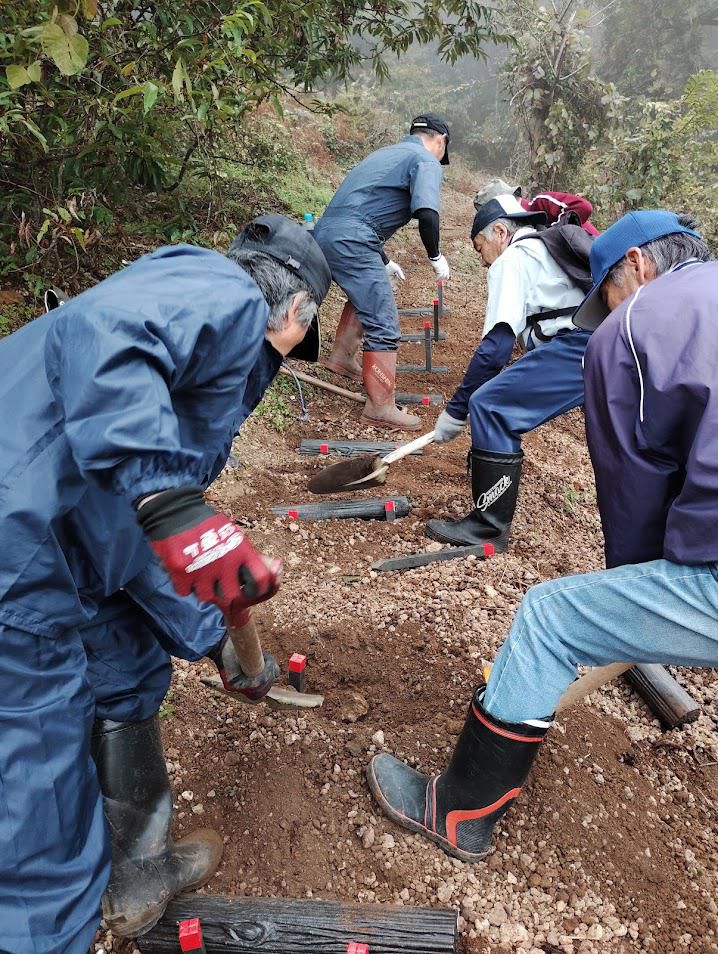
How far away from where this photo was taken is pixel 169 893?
1.84 meters

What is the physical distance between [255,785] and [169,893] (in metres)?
0.48

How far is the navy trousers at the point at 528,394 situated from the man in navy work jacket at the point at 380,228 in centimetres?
184

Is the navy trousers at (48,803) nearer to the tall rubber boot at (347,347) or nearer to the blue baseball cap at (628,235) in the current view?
the blue baseball cap at (628,235)

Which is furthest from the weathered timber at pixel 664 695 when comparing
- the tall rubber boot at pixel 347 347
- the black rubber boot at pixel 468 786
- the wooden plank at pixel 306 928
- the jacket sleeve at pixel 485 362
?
the tall rubber boot at pixel 347 347

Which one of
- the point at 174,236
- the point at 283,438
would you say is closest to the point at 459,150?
the point at 174,236

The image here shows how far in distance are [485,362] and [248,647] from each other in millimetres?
2420

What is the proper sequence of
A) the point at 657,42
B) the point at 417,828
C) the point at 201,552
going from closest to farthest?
the point at 201,552, the point at 417,828, the point at 657,42

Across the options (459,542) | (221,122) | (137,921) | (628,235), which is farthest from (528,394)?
(221,122)

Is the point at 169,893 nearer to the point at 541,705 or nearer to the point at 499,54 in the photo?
the point at 541,705

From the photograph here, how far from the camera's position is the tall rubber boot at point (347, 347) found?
6094mm

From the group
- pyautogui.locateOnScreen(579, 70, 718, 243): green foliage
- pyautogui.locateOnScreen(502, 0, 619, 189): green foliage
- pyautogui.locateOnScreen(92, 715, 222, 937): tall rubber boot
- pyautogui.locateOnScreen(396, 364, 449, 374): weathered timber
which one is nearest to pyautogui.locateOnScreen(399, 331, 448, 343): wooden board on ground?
pyautogui.locateOnScreen(396, 364, 449, 374): weathered timber

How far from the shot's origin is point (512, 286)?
3.59 meters

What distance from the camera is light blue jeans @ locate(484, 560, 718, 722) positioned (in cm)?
168

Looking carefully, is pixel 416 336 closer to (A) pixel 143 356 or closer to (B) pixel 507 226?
(B) pixel 507 226
